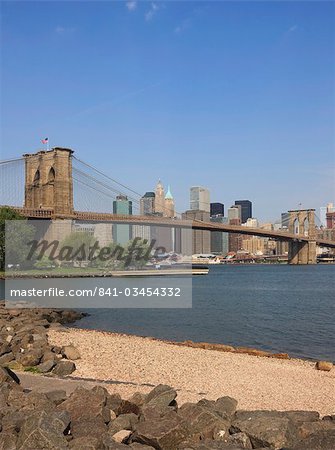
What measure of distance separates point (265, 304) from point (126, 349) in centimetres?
1834

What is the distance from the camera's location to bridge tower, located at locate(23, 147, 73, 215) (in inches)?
2207

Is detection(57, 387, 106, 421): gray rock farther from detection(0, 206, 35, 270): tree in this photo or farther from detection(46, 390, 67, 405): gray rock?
detection(0, 206, 35, 270): tree

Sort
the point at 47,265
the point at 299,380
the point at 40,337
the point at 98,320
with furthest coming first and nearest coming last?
the point at 47,265
the point at 98,320
the point at 40,337
the point at 299,380

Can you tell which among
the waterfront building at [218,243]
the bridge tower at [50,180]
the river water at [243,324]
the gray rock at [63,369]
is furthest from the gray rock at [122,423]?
the waterfront building at [218,243]

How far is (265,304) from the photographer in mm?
29750

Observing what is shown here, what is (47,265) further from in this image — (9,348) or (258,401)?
(258,401)

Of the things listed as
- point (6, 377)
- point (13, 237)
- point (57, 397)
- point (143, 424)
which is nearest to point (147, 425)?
point (143, 424)

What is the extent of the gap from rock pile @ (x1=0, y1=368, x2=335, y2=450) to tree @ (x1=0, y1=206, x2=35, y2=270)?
3794cm

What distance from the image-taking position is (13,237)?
42.6m

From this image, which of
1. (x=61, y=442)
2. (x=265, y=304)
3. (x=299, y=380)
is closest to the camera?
(x=61, y=442)

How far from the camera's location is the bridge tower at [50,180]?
2207 inches

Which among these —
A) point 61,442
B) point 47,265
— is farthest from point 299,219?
point 61,442

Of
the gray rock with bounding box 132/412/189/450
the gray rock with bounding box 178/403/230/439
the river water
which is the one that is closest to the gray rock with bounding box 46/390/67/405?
the gray rock with bounding box 132/412/189/450

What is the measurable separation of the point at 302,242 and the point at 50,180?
47.4 meters
